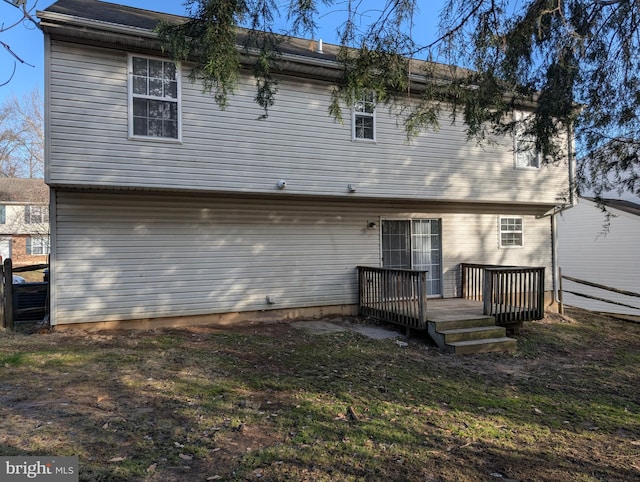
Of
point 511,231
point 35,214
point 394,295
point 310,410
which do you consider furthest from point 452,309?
point 35,214

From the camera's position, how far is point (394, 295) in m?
8.95

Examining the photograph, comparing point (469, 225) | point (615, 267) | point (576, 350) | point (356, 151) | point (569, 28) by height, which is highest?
point (569, 28)

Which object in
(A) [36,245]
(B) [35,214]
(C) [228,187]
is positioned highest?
(B) [35,214]

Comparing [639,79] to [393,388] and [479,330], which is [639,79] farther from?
[393,388]

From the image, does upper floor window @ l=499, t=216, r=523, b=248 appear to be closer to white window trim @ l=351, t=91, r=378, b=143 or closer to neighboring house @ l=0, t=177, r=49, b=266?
white window trim @ l=351, t=91, r=378, b=143

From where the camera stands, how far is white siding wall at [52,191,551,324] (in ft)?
26.3

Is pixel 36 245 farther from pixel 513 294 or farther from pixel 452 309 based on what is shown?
pixel 513 294

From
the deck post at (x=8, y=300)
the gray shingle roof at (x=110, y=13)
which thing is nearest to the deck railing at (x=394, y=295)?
the gray shingle roof at (x=110, y=13)

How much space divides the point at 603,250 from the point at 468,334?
12192mm

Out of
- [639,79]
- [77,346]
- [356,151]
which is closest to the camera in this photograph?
[639,79]

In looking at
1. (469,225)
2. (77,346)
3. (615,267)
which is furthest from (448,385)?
(615,267)

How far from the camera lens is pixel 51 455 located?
329cm

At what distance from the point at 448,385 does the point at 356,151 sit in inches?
220

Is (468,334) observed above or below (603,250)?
below
